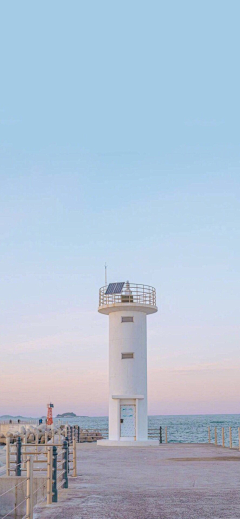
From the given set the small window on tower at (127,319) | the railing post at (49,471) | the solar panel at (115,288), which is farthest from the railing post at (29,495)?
the solar panel at (115,288)

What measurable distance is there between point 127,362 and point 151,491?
18.0 meters

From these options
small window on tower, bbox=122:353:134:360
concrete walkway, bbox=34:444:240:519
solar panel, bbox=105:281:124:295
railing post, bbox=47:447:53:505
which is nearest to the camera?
concrete walkway, bbox=34:444:240:519

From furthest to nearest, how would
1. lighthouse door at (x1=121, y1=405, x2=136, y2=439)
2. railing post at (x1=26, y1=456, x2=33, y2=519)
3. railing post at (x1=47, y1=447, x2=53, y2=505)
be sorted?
1. lighthouse door at (x1=121, y1=405, x2=136, y2=439)
2. railing post at (x1=47, y1=447, x2=53, y2=505)
3. railing post at (x1=26, y1=456, x2=33, y2=519)

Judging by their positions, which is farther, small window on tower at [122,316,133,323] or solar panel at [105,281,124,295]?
solar panel at [105,281,124,295]

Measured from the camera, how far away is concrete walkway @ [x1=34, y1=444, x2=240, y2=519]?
1063 centimetres

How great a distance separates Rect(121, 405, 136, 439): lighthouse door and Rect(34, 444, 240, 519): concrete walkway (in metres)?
9.68

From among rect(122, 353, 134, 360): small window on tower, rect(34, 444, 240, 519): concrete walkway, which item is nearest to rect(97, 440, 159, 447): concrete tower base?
rect(122, 353, 134, 360): small window on tower

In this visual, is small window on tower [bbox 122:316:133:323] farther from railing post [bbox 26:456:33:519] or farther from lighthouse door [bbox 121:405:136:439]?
railing post [bbox 26:456:33:519]

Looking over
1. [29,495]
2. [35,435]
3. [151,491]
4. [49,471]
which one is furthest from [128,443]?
[29,495]

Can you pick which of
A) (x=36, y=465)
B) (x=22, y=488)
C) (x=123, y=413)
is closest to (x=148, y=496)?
(x=22, y=488)

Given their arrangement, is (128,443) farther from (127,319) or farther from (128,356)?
(127,319)

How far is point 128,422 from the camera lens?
30.9 m

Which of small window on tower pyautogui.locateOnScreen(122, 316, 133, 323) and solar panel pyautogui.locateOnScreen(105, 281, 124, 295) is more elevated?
solar panel pyautogui.locateOnScreen(105, 281, 124, 295)

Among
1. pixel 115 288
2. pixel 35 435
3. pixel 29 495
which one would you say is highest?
pixel 115 288
